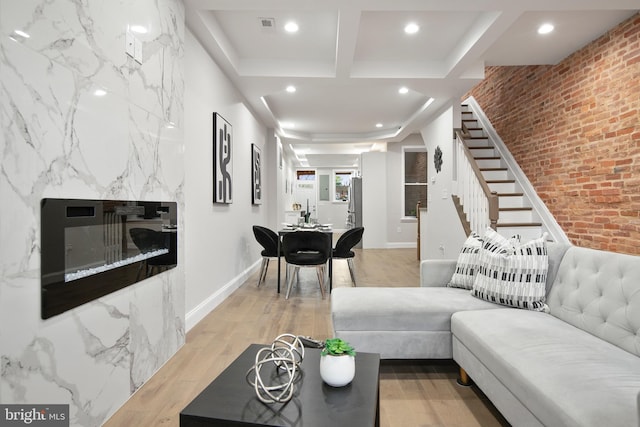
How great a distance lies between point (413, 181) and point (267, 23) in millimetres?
6573

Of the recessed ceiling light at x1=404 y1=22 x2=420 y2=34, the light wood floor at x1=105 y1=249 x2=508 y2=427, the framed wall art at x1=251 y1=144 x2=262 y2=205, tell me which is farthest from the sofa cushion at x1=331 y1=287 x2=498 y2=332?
the framed wall art at x1=251 y1=144 x2=262 y2=205

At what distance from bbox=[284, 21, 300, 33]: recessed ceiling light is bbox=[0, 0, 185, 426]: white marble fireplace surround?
4.21 feet

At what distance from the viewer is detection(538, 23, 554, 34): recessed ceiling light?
3516mm

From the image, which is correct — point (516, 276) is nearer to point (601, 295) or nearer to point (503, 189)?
point (601, 295)

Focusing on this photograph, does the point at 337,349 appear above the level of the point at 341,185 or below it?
below

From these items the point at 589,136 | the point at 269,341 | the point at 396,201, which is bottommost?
the point at 269,341

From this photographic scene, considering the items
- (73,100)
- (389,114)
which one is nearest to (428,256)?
(389,114)

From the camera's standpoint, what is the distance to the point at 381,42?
385 cm

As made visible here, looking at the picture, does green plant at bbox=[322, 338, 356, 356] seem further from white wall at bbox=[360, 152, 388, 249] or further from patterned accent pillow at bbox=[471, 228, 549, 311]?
white wall at bbox=[360, 152, 388, 249]

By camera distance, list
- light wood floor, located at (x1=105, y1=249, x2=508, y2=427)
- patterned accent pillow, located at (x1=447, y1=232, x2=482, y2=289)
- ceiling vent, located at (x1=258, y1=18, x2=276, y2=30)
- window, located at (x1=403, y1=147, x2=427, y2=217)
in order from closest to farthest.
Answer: light wood floor, located at (x1=105, y1=249, x2=508, y2=427), patterned accent pillow, located at (x1=447, y1=232, x2=482, y2=289), ceiling vent, located at (x1=258, y1=18, x2=276, y2=30), window, located at (x1=403, y1=147, x2=427, y2=217)

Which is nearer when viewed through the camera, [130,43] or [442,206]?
[130,43]

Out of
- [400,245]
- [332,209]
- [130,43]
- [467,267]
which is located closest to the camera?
[130,43]

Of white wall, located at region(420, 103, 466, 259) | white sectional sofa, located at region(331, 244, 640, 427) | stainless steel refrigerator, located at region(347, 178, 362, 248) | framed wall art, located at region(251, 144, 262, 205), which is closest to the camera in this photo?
white sectional sofa, located at region(331, 244, 640, 427)

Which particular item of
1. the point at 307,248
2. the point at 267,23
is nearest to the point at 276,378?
the point at 307,248
